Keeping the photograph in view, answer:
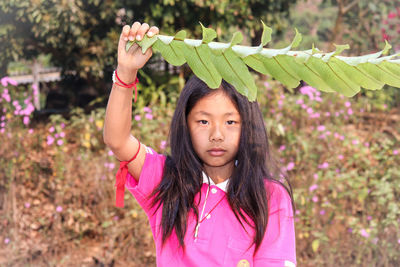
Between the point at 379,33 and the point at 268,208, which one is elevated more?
the point at 379,33

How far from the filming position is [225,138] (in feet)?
4.83

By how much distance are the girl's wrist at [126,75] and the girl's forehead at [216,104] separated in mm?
302

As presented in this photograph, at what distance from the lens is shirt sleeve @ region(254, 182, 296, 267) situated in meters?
1.46

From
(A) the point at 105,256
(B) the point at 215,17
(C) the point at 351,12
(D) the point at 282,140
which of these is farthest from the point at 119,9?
(C) the point at 351,12

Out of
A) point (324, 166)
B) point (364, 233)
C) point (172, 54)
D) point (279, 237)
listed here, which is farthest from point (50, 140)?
point (172, 54)

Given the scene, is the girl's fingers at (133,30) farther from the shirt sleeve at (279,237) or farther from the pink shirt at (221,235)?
the shirt sleeve at (279,237)

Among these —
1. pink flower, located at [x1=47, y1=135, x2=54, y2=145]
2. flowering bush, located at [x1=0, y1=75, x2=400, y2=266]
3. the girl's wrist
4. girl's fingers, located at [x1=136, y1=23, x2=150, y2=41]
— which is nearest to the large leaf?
girl's fingers, located at [x1=136, y1=23, x2=150, y2=41]

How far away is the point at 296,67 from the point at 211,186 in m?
0.77

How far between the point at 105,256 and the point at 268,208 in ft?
8.00

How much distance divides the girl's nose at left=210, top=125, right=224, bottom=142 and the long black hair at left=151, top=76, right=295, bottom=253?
0.11 meters

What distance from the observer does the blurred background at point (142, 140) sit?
12.0 feet

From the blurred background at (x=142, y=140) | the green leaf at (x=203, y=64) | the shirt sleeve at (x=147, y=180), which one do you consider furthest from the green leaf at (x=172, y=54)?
the blurred background at (x=142, y=140)

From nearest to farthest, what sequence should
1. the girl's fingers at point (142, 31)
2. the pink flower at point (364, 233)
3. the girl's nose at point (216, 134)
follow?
the girl's fingers at point (142, 31) → the girl's nose at point (216, 134) → the pink flower at point (364, 233)

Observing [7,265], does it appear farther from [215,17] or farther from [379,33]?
[379,33]
